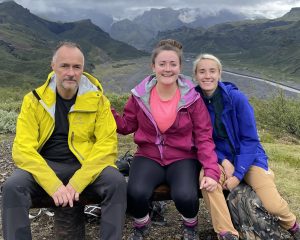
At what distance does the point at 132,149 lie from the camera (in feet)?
35.2

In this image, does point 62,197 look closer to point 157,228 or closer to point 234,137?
point 157,228

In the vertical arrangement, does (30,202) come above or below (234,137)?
below

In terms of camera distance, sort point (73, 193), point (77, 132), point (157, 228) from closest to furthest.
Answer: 1. point (73, 193)
2. point (77, 132)
3. point (157, 228)

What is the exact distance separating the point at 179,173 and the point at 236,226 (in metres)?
1.05

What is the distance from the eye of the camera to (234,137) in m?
5.78

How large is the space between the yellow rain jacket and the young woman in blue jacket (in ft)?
4.87

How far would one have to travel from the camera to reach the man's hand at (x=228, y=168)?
5.57 m

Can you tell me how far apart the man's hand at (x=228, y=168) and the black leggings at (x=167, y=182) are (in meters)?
0.38

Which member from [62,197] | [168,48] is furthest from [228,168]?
[62,197]

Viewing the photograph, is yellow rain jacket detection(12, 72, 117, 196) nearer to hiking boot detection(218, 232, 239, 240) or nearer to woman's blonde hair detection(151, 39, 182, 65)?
woman's blonde hair detection(151, 39, 182, 65)

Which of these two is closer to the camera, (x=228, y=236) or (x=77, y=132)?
(x=228, y=236)

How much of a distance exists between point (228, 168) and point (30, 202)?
8.78 ft

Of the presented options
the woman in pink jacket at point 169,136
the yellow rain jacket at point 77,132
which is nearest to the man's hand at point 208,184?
the woman in pink jacket at point 169,136

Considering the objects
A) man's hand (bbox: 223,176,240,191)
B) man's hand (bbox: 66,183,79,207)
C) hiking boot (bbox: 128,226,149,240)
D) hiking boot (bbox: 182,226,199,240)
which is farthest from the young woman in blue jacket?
man's hand (bbox: 66,183,79,207)
